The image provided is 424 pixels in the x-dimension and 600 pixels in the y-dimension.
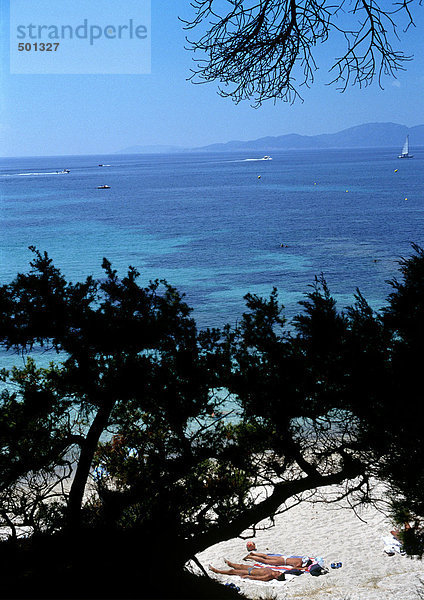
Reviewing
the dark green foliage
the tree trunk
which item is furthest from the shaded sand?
the tree trunk

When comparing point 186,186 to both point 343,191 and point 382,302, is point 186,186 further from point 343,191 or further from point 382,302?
point 382,302

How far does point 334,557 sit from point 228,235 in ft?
129

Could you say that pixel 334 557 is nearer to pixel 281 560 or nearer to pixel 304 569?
pixel 304 569

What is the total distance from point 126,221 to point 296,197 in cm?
2640

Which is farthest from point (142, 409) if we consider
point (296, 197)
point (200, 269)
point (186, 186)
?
point (186, 186)

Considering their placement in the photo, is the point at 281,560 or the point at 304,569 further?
the point at 281,560

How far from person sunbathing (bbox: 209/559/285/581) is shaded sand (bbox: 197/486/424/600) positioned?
0.15 m

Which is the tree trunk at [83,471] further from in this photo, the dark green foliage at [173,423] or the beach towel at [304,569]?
the beach towel at [304,569]

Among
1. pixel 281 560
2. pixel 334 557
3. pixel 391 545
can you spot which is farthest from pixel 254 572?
pixel 391 545

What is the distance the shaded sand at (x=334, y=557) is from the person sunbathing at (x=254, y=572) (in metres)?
0.15

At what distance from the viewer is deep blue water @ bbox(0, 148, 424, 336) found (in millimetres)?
32406

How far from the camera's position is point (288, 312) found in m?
25.3

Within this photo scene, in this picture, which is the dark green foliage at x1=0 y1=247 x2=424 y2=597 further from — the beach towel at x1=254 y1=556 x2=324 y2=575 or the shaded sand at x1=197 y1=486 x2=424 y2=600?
the beach towel at x1=254 y1=556 x2=324 y2=575

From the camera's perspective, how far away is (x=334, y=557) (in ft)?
37.5
